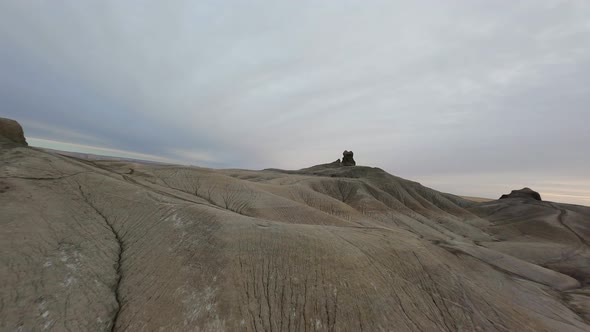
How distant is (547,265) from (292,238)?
3151 centimetres

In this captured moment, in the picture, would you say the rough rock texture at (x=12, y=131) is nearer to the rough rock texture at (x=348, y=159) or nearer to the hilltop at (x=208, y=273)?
the hilltop at (x=208, y=273)

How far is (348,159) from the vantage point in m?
81.4

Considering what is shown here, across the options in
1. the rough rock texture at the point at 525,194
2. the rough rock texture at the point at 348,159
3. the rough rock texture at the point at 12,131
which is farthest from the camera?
the rough rock texture at the point at 348,159

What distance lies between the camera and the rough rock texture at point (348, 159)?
264 feet

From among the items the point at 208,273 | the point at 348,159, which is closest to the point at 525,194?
the point at 348,159

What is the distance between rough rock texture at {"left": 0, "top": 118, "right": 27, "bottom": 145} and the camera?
20.9 m

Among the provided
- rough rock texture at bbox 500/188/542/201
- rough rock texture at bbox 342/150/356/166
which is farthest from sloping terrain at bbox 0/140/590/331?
rough rock texture at bbox 500/188/542/201

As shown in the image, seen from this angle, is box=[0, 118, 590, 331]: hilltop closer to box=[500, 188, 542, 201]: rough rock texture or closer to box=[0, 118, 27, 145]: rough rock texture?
box=[0, 118, 27, 145]: rough rock texture

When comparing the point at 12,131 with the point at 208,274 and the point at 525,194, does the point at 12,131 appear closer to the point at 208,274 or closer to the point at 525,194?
the point at 208,274

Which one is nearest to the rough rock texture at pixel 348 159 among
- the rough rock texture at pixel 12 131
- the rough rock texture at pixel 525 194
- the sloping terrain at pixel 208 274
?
the rough rock texture at pixel 525 194

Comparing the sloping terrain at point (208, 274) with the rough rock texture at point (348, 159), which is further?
the rough rock texture at point (348, 159)

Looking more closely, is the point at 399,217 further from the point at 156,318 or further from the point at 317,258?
the point at 156,318

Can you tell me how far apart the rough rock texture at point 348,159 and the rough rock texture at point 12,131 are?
223 ft

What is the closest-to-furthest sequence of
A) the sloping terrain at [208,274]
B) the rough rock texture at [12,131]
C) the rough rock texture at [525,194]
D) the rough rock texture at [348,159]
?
1. the sloping terrain at [208,274]
2. the rough rock texture at [12,131]
3. the rough rock texture at [525,194]
4. the rough rock texture at [348,159]
